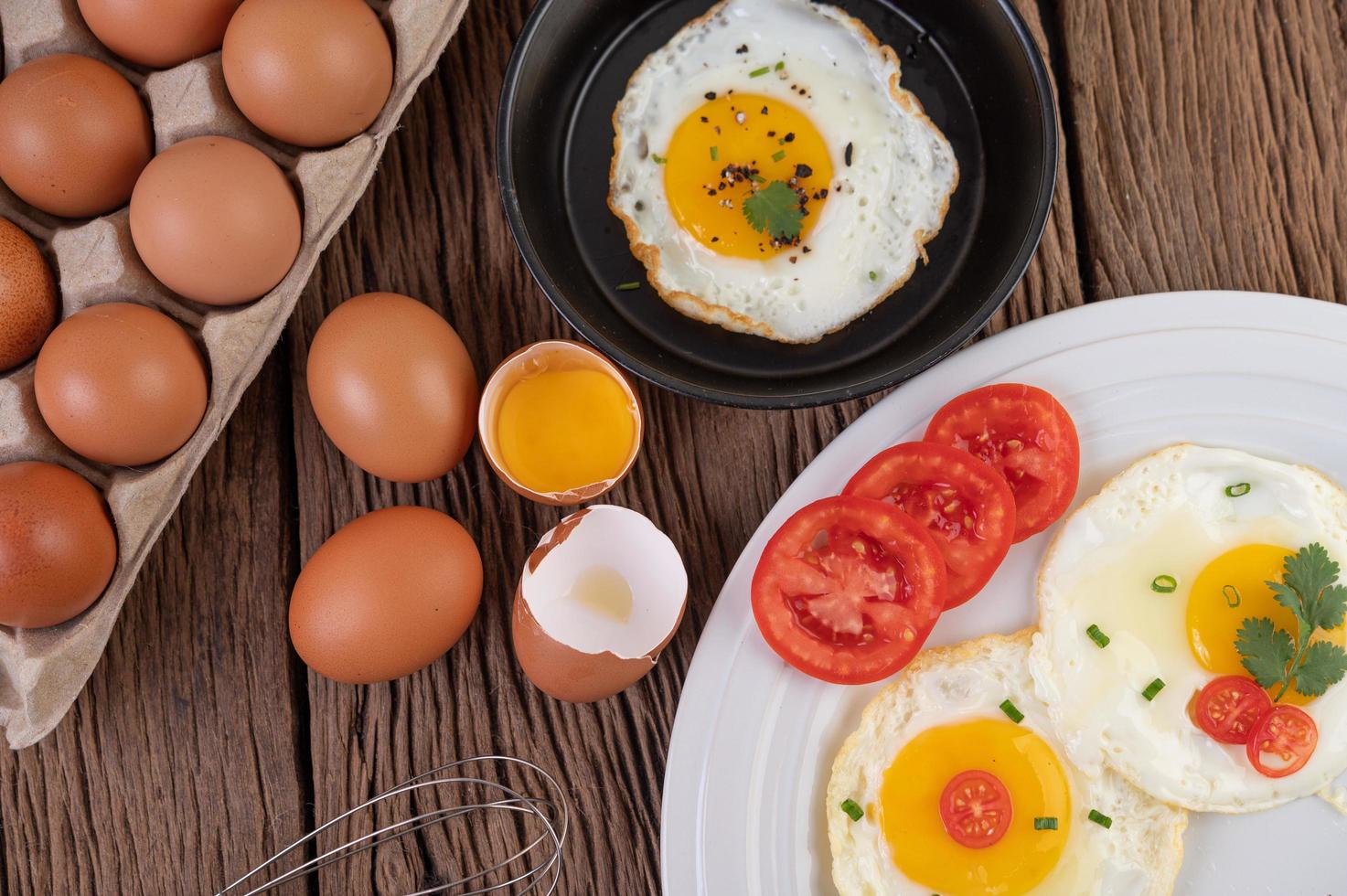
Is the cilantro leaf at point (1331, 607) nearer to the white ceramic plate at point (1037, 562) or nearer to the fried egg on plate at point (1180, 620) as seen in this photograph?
the fried egg on plate at point (1180, 620)

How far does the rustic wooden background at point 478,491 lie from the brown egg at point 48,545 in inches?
11.0

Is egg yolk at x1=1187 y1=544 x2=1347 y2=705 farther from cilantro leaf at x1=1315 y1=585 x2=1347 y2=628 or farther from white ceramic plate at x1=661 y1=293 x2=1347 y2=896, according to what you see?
white ceramic plate at x1=661 y1=293 x2=1347 y2=896

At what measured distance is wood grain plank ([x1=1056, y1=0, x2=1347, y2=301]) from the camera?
2.11 meters

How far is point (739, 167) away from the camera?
6.57 feet

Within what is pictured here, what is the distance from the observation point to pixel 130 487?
1.78 metres

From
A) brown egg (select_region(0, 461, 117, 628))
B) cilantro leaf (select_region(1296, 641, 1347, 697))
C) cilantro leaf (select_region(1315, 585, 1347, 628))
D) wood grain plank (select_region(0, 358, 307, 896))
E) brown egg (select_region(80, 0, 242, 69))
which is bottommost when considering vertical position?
wood grain plank (select_region(0, 358, 307, 896))

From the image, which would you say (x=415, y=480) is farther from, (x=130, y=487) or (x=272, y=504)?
(x=130, y=487)

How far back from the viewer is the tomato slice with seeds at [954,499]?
1.82 m

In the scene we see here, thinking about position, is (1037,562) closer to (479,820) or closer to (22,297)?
Result: (479,820)

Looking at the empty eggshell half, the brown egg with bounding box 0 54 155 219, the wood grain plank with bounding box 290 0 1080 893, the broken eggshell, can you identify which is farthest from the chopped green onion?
the brown egg with bounding box 0 54 155 219

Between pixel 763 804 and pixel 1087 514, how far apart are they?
91cm

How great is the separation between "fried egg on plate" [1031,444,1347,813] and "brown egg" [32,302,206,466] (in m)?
1.76

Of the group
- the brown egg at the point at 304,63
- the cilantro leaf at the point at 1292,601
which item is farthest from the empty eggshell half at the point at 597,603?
the cilantro leaf at the point at 1292,601

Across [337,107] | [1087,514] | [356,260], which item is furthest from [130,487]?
[1087,514]
